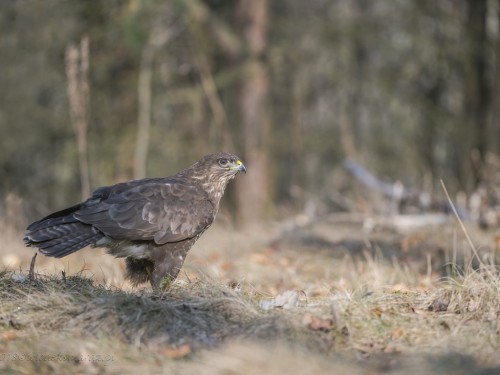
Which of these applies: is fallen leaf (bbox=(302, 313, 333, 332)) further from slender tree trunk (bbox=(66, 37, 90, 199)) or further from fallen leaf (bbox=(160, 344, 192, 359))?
slender tree trunk (bbox=(66, 37, 90, 199))

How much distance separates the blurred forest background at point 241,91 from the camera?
13328 mm

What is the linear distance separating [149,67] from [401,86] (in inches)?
290

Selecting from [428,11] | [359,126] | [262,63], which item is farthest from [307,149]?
[262,63]

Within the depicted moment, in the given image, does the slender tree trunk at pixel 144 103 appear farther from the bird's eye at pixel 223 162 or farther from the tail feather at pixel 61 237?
the tail feather at pixel 61 237

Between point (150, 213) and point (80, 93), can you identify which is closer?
point (150, 213)

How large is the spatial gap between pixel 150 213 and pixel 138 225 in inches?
6.0

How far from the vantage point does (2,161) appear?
17.1m

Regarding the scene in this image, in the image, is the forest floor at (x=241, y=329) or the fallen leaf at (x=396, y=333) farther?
the fallen leaf at (x=396, y=333)

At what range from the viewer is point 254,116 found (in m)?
13.3

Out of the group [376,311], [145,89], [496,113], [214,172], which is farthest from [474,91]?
[376,311]

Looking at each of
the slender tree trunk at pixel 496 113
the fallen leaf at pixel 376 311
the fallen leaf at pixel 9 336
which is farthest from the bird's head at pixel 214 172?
the slender tree trunk at pixel 496 113

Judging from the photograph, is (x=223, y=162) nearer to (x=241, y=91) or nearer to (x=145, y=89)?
(x=241, y=91)

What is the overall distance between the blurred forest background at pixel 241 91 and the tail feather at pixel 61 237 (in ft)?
11.3

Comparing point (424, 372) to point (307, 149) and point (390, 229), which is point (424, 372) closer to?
point (390, 229)
